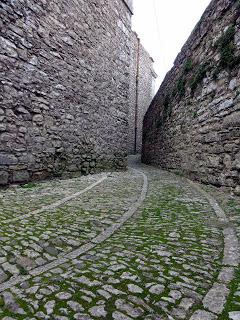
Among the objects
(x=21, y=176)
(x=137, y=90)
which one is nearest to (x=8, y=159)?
(x=21, y=176)

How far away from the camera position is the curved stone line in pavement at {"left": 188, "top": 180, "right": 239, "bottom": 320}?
152 cm

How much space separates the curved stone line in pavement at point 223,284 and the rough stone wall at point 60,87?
4590 millimetres

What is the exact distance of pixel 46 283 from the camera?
1854mm

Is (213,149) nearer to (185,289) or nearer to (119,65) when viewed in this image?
(185,289)

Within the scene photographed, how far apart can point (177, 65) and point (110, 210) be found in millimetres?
7771

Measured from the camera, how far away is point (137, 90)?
2197 centimetres

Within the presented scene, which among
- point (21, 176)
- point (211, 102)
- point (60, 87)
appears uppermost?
point (60, 87)

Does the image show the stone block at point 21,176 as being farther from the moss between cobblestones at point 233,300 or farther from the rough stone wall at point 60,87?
the moss between cobblestones at point 233,300

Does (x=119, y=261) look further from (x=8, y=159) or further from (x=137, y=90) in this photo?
(x=137, y=90)

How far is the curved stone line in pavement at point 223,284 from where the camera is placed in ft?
5.00

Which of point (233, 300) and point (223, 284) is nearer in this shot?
point (233, 300)

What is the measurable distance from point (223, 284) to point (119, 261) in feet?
2.65

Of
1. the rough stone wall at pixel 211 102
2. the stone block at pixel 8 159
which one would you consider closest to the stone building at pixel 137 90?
the rough stone wall at pixel 211 102

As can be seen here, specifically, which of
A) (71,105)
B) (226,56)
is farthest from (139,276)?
(71,105)
